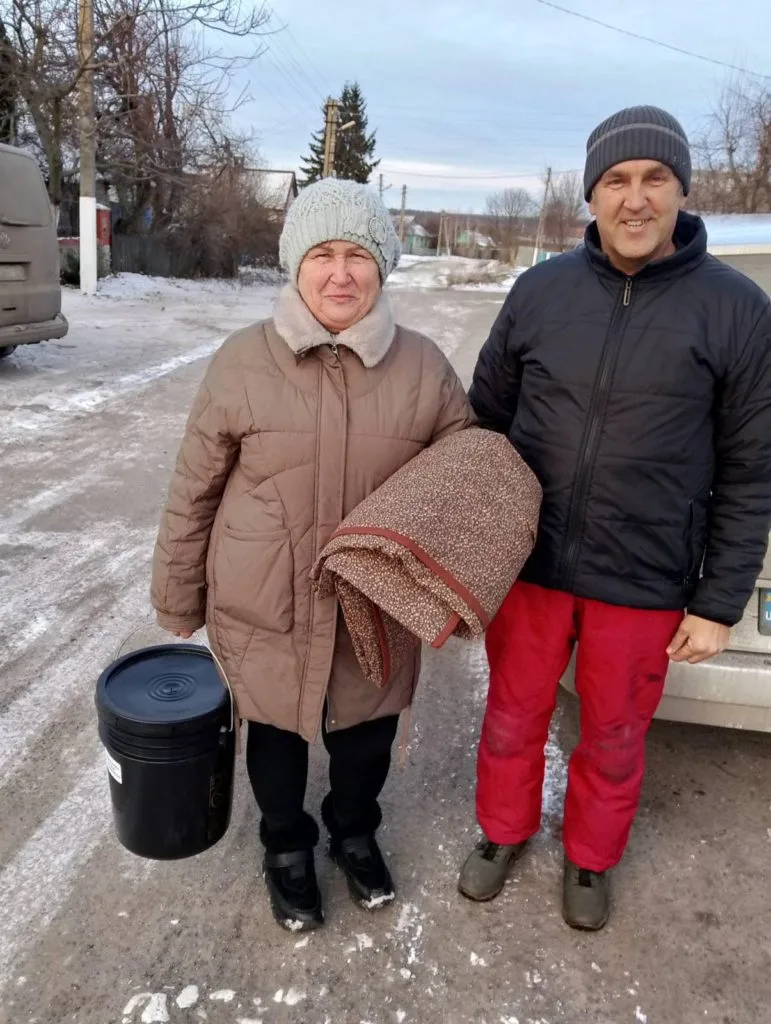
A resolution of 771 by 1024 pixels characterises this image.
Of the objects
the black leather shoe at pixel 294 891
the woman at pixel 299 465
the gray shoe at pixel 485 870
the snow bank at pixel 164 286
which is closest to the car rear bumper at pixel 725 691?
the gray shoe at pixel 485 870

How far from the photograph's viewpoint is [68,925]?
2207 millimetres

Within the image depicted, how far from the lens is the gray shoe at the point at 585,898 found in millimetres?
2297

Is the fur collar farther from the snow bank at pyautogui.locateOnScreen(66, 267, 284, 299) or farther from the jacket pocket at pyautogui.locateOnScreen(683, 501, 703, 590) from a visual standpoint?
the snow bank at pyautogui.locateOnScreen(66, 267, 284, 299)

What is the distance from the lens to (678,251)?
1.96 meters

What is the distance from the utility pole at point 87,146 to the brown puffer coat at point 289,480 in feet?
53.9

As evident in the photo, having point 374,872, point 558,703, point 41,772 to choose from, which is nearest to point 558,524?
point 374,872

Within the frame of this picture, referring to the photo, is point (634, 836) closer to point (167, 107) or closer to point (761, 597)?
point (761, 597)

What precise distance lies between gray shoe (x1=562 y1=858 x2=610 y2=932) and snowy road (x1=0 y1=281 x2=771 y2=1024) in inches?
1.4

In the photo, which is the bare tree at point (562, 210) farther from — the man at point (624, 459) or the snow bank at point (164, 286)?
the man at point (624, 459)

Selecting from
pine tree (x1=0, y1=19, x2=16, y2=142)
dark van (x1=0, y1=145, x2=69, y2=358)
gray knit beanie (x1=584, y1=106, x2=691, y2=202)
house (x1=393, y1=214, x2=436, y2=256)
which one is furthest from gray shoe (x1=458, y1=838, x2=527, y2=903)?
house (x1=393, y1=214, x2=436, y2=256)

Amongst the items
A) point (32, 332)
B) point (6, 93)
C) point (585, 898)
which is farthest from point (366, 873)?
point (6, 93)

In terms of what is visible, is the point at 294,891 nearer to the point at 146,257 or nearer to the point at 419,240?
the point at 146,257

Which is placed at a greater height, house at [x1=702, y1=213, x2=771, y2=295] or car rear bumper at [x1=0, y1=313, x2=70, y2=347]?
house at [x1=702, y1=213, x2=771, y2=295]

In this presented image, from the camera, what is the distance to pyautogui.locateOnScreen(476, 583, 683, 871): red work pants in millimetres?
2176
